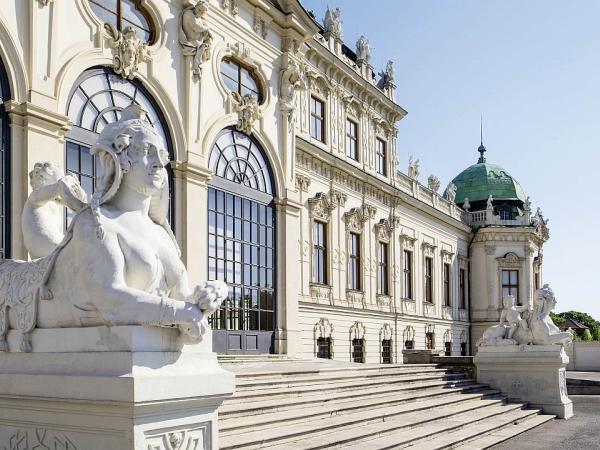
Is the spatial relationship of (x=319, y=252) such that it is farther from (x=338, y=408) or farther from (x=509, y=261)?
(x=509, y=261)

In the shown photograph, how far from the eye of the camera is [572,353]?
41062 mm

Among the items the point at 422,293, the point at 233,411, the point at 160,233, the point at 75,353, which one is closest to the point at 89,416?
the point at 75,353

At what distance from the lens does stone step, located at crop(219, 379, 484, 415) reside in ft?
34.5

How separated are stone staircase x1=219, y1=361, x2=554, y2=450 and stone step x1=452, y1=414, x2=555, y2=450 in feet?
0.06

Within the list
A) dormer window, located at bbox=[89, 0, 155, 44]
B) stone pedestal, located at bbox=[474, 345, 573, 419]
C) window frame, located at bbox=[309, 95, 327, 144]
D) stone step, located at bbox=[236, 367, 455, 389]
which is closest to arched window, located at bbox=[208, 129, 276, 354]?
dormer window, located at bbox=[89, 0, 155, 44]

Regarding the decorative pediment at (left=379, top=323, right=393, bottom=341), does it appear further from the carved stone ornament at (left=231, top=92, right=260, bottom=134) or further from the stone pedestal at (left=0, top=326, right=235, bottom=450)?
the stone pedestal at (left=0, top=326, right=235, bottom=450)

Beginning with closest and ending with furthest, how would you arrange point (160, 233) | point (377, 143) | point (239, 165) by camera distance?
point (160, 233)
point (239, 165)
point (377, 143)

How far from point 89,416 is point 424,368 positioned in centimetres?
1566

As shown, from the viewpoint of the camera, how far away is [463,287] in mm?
43062

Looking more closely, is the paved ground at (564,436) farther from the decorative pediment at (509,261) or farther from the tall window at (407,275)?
the decorative pediment at (509,261)

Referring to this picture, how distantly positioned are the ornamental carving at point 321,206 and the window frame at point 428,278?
436 inches

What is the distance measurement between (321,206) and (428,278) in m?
12.7

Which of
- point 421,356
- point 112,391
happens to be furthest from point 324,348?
point 112,391

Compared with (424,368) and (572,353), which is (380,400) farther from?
(572,353)
